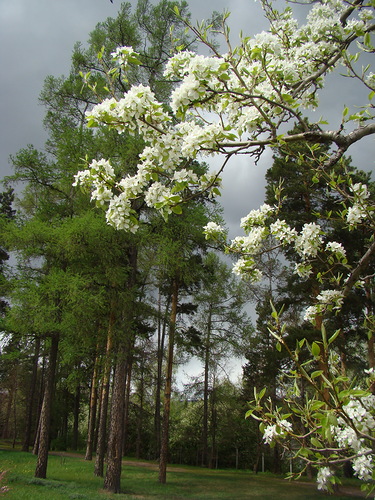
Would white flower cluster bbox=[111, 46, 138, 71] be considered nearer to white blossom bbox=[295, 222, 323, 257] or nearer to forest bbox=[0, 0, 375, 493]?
forest bbox=[0, 0, 375, 493]

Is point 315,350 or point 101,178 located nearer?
point 315,350

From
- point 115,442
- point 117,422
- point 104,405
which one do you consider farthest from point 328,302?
point 104,405

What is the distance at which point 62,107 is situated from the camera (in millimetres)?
12164

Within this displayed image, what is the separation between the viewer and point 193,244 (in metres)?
11.9

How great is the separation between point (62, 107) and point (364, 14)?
10.7m

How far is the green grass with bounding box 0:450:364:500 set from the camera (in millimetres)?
8852

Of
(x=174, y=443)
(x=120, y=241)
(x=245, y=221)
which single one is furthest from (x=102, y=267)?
(x=174, y=443)

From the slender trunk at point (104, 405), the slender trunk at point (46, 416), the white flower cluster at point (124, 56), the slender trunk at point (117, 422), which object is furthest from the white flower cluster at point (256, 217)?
the slender trunk at point (46, 416)

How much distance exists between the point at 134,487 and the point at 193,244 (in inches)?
277

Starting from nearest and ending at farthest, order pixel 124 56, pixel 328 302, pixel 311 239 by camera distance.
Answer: pixel 124 56 < pixel 328 302 < pixel 311 239

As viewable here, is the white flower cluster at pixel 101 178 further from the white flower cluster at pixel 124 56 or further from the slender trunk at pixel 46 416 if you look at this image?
the slender trunk at pixel 46 416

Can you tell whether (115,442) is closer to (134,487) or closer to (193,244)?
(134,487)

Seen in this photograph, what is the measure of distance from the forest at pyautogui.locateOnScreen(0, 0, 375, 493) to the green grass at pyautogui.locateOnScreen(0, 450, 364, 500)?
2.33ft

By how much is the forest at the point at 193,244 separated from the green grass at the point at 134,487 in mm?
710
